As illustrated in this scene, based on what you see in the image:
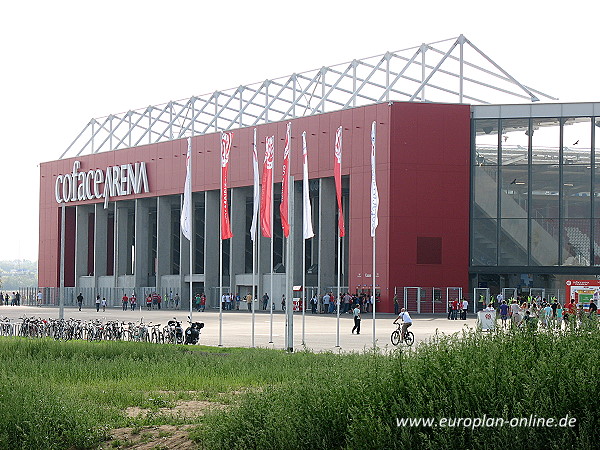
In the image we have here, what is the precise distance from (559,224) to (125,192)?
141 ft

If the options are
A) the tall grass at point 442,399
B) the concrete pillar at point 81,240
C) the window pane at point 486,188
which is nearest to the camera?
the tall grass at point 442,399

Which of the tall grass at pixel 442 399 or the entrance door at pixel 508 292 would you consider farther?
the entrance door at pixel 508 292

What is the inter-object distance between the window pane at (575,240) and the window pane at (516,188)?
3189mm

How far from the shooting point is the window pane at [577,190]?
70062 millimetres

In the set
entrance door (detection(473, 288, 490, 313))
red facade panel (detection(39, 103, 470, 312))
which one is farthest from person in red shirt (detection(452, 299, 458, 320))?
red facade panel (detection(39, 103, 470, 312))

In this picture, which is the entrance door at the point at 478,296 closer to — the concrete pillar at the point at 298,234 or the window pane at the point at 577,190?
the window pane at the point at 577,190

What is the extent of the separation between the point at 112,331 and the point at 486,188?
39.8m

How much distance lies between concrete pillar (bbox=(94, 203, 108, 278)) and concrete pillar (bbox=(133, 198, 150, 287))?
6230 millimetres

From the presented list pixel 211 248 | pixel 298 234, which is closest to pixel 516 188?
pixel 298 234

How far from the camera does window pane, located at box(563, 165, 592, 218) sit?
70062 mm

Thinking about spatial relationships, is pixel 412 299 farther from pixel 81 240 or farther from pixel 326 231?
pixel 81 240

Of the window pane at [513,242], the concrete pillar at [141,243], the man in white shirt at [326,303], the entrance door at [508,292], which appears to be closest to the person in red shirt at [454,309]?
the entrance door at [508,292]

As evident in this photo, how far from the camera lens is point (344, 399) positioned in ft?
43.2

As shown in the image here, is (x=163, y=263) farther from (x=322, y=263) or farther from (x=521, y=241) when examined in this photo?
(x=521, y=241)
